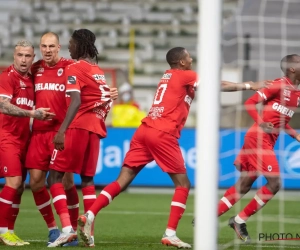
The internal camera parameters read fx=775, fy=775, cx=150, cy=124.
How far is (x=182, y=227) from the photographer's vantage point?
9.36 m

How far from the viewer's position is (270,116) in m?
8.07

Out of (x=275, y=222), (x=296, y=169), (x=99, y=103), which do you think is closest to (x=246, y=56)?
(x=296, y=169)

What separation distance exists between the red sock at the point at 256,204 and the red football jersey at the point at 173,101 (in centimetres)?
121

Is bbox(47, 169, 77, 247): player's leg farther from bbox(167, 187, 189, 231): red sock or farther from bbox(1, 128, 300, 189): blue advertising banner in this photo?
bbox(1, 128, 300, 189): blue advertising banner

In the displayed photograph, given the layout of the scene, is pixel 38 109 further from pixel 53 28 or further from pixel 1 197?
pixel 53 28

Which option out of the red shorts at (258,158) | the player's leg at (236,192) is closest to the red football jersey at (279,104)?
the red shorts at (258,158)

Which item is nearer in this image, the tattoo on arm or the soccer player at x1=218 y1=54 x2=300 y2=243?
the tattoo on arm

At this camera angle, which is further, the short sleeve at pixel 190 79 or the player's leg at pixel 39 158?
the player's leg at pixel 39 158

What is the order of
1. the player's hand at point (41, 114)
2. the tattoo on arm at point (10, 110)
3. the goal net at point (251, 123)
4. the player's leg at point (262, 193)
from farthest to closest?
the goal net at point (251, 123) < the player's leg at point (262, 193) < the tattoo on arm at point (10, 110) < the player's hand at point (41, 114)

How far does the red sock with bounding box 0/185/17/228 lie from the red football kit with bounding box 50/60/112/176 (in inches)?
21.0

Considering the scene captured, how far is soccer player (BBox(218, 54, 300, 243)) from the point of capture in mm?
7930

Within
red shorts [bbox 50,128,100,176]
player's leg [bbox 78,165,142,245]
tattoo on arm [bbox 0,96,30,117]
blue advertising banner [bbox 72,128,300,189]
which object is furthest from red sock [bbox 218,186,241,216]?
blue advertising banner [bbox 72,128,300,189]

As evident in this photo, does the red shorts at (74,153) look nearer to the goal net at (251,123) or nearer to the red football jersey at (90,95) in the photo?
the red football jersey at (90,95)

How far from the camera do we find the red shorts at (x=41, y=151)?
24.2 feet
